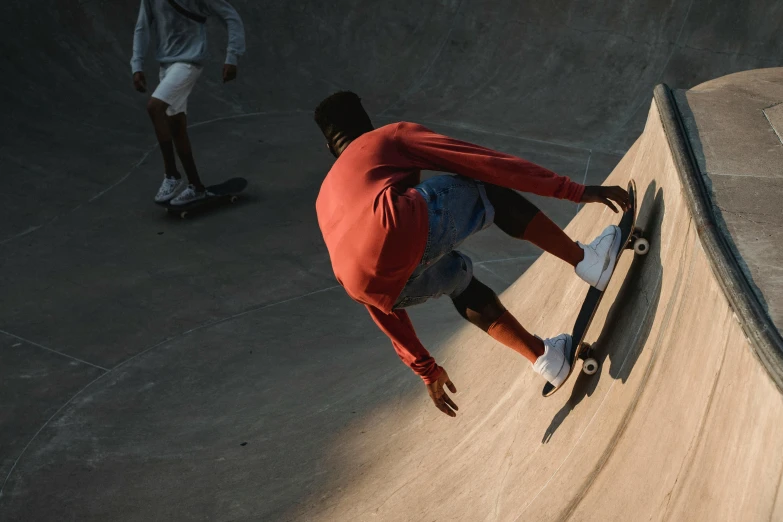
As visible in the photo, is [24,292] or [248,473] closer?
[248,473]

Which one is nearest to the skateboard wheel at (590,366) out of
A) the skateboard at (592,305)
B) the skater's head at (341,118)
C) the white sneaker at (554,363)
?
the skateboard at (592,305)

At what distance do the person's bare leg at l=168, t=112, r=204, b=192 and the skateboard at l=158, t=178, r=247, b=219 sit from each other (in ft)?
0.46

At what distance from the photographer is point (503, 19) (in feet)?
33.2

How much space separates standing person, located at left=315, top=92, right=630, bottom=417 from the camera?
2.99 metres

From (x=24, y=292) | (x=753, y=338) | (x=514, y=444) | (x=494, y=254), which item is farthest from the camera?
(x=494, y=254)

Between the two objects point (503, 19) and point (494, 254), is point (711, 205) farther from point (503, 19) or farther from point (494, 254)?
point (503, 19)

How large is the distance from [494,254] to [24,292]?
3.51 m

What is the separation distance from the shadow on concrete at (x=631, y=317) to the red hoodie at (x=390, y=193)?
0.36 m

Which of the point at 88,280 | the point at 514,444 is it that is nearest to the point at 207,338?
the point at 88,280

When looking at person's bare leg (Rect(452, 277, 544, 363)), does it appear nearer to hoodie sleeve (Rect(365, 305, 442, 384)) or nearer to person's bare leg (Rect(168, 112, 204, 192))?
hoodie sleeve (Rect(365, 305, 442, 384))

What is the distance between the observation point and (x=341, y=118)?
3.23m

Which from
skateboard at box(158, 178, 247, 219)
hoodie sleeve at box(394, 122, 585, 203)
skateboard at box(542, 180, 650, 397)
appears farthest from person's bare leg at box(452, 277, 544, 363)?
skateboard at box(158, 178, 247, 219)

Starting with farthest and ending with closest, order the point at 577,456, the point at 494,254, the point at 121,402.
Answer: the point at 494,254
the point at 121,402
the point at 577,456

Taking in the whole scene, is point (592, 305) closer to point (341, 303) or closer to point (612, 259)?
point (612, 259)
